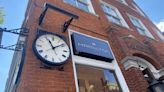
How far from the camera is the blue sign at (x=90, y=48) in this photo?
5.09 metres

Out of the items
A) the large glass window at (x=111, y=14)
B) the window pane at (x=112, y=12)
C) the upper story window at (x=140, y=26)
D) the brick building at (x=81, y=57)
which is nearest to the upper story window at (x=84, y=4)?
the brick building at (x=81, y=57)

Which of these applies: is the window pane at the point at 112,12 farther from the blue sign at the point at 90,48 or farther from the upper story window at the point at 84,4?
the blue sign at the point at 90,48

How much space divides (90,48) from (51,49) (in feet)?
4.56

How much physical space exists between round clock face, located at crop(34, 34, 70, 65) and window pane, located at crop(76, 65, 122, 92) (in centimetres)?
71

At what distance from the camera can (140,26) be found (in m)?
10.2

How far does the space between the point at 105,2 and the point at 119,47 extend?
4155mm

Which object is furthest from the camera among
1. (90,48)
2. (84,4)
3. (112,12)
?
(112,12)

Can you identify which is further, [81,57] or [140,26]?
[140,26]

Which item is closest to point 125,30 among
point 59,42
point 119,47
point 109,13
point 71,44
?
point 109,13

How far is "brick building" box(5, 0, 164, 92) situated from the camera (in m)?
3.96

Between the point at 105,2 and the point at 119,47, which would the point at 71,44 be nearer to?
the point at 119,47

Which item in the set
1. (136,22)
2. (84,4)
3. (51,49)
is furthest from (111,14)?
(51,49)

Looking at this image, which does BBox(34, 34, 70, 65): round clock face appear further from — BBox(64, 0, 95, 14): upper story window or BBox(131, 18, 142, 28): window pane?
BBox(131, 18, 142, 28): window pane

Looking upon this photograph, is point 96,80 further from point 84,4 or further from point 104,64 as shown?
point 84,4
